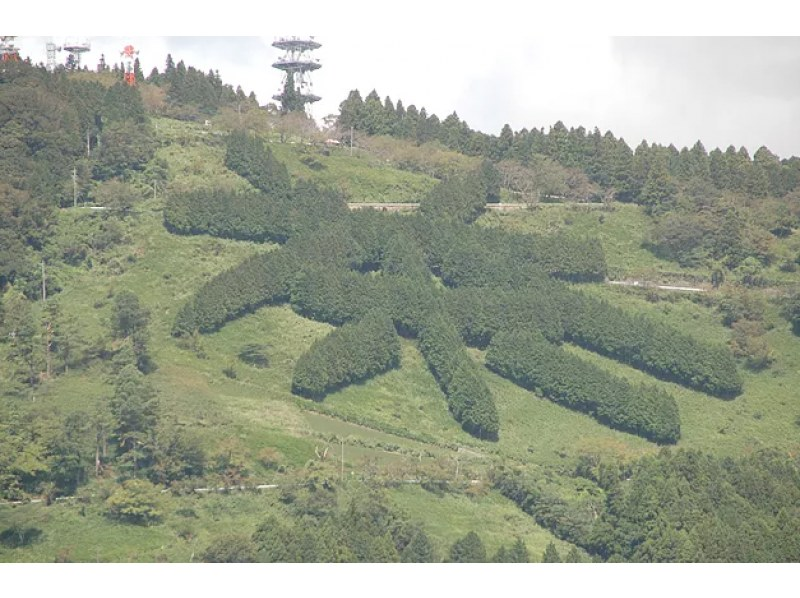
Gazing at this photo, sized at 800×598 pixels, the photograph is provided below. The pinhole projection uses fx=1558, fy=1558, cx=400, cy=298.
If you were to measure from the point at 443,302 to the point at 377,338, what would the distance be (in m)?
7.66

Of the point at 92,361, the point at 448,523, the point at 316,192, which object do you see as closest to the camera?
the point at 448,523

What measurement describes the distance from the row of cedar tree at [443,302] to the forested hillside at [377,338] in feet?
0.63

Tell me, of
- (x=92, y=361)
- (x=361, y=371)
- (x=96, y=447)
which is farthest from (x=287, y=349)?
(x=96, y=447)

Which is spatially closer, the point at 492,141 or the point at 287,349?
the point at 287,349

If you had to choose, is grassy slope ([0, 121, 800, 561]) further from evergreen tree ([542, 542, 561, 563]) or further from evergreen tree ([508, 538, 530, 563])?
evergreen tree ([542, 542, 561, 563])

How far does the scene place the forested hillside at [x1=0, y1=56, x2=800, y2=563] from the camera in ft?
245

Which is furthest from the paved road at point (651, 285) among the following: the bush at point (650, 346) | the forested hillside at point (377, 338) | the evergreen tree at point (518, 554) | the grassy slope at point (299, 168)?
the evergreen tree at point (518, 554)

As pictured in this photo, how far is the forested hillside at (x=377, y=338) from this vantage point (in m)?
74.6

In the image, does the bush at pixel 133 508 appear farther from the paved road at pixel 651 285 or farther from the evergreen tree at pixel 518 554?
the paved road at pixel 651 285

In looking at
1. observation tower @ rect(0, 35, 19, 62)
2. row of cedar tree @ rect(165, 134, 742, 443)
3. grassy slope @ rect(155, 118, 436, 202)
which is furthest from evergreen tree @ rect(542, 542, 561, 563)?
observation tower @ rect(0, 35, 19, 62)

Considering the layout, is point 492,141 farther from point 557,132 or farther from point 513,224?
point 513,224

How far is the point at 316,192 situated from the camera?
113875mm

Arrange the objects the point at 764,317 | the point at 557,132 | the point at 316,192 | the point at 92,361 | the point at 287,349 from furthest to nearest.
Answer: the point at 557,132 < the point at 316,192 < the point at 764,317 < the point at 287,349 < the point at 92,361

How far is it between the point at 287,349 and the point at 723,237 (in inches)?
1459
